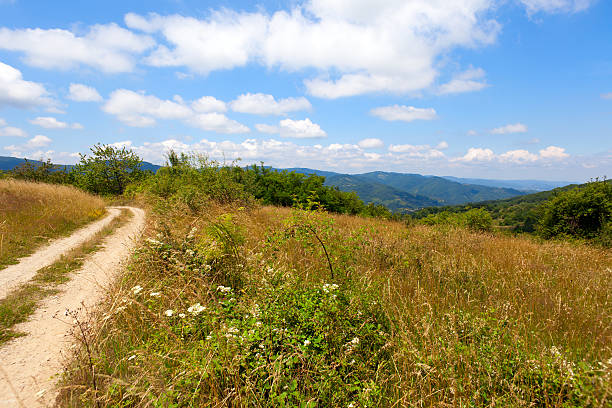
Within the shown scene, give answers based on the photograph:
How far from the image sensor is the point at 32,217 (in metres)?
10.1

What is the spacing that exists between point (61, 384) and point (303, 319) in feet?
9.47

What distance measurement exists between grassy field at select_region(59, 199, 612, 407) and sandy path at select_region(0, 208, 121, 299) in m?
2.93

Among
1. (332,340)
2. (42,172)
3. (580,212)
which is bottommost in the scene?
(332,340)

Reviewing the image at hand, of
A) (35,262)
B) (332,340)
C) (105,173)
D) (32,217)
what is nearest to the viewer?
(332,340)

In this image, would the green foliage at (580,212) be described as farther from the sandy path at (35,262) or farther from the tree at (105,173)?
the tree at (105,173)

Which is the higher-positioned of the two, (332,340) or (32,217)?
(32,217)

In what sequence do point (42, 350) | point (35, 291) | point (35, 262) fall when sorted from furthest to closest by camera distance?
point (35, 262), point (35, 291), point (42, 350)

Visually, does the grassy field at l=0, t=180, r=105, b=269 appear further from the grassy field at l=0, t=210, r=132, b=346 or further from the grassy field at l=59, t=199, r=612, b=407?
the grassy field at l=59, t=199, r=612, b=407

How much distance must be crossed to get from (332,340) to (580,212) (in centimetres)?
1915

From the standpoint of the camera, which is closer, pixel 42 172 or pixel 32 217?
pixel 32 217

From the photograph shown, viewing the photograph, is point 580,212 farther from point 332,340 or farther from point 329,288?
point 332,340

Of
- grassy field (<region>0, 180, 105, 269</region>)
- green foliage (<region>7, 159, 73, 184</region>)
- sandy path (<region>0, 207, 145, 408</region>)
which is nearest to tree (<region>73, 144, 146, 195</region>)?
green foliage (<region>7, 159, 73, 184</region>)

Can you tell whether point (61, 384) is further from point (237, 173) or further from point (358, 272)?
point (237, 173)

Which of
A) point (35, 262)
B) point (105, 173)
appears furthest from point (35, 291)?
point (105, 173)
